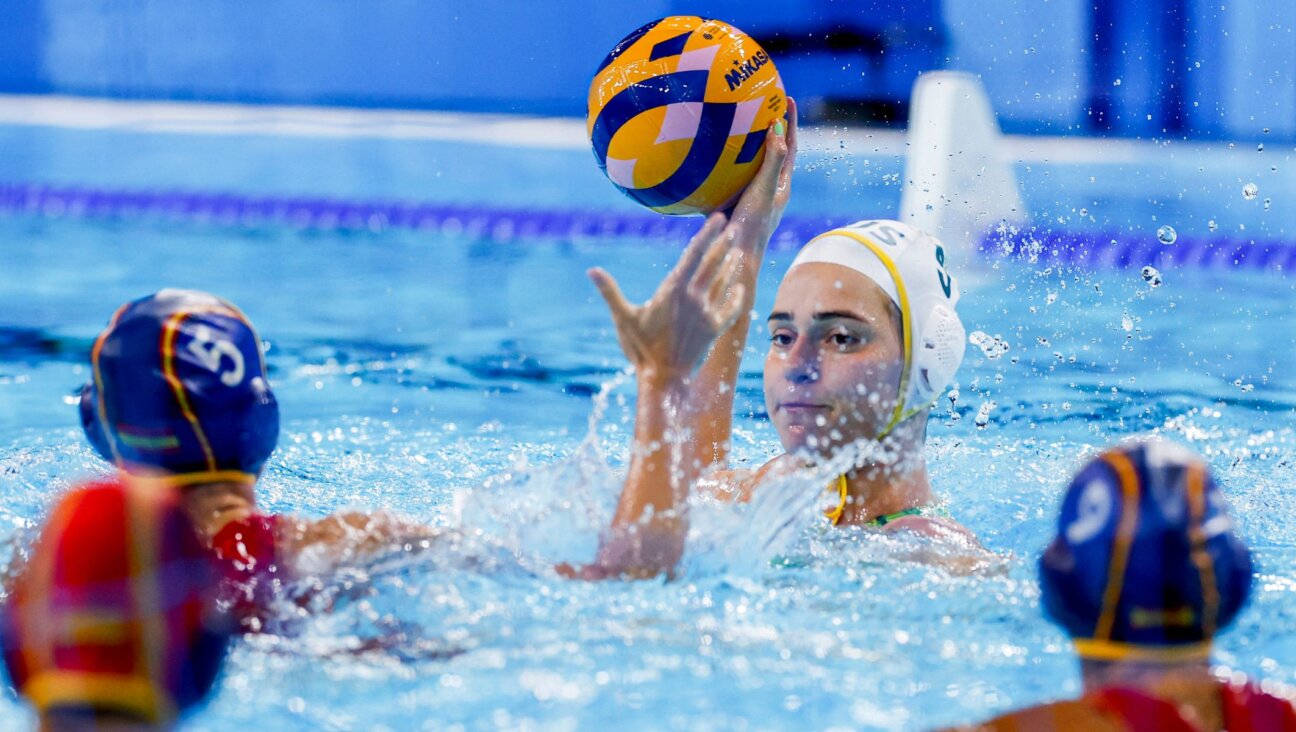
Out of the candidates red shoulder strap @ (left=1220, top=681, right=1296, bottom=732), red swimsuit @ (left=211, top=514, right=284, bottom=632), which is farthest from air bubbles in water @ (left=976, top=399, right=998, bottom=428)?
red shoulder strap @ (left=1220, top=681, right=1296, bottom=732)

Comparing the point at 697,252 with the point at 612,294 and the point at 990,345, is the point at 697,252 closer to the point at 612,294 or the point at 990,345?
the point at 612,294

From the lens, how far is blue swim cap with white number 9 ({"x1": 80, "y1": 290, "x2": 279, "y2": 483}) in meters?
1.94

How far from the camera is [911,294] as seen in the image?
2.81 metres

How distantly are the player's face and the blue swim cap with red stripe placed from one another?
4.44 ft

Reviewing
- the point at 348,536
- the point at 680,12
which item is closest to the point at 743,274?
the point at 348,536

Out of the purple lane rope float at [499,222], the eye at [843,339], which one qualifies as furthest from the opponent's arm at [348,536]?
the purple lane rope float at [499,222]

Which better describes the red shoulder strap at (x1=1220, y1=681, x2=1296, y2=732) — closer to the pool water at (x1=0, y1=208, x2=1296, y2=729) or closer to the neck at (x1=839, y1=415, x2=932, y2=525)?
the pool water at (x1=0, y1=208, x2=1296, y2=729)

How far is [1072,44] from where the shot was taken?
32.6ft

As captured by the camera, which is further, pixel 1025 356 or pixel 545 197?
pixel 545 197

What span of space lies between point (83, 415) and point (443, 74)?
30.6ft

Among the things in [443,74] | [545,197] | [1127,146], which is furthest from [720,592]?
[443,74]

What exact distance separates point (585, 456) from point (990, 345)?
2993 mm

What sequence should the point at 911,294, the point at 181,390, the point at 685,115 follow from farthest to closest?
the point at 685,115, the point at 911,294, the point at 181,390

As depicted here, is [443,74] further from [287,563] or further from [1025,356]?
[287,563]
